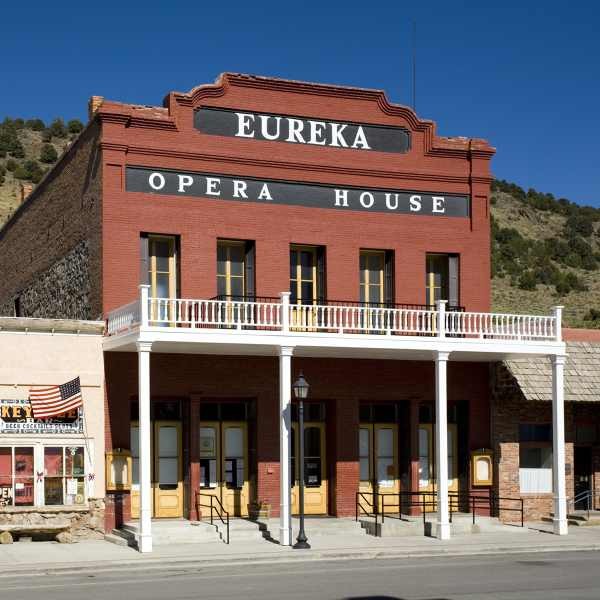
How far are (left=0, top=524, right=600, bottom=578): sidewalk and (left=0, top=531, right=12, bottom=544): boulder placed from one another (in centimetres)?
28

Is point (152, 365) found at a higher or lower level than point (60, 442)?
higher

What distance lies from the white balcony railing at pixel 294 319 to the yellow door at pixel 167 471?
2638 millimetres

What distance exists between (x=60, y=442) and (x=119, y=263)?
443 centimetres

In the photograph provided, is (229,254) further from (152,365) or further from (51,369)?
(51,369)

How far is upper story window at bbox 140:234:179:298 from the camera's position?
27812mm

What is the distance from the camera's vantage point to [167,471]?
90.5ft

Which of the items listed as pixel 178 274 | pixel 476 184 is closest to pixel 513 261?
pixel 476 184

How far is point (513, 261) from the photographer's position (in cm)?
7425

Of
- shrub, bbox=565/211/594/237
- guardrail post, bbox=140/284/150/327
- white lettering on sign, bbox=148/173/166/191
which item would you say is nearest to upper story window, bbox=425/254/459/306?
white lettering on sign, bbox=148/173/166/191

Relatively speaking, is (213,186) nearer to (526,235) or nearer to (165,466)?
(165,466)

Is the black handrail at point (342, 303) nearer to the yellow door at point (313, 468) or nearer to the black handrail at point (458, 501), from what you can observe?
the yellow door at point (313, 468)

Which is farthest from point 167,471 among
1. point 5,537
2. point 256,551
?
point 256,551

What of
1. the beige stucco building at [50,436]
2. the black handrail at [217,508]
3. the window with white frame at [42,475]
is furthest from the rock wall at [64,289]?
the black handrail at [217,508]

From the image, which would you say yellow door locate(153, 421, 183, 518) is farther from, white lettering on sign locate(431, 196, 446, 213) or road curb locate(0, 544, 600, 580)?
white lettering on sign locate(431, 196, 446, 213)
